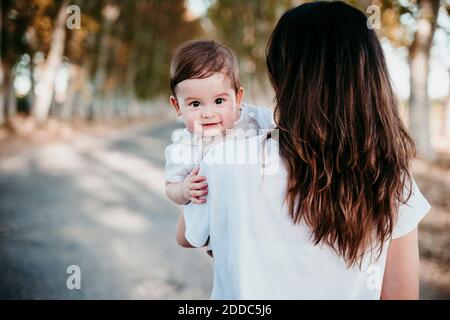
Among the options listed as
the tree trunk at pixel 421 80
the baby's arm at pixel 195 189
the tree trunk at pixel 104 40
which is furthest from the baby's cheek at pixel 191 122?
the tree trunk at pixel 104 40

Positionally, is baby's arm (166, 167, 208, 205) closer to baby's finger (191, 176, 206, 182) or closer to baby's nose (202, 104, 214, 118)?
baby's finger (191, 176, 206, 182)

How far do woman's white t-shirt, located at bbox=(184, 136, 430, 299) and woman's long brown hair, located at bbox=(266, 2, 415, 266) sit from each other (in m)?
0.04

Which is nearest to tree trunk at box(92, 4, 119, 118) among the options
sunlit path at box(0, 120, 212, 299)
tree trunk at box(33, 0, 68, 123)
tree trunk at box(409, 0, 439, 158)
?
tree trunk at box(33, 0, 68, 123)

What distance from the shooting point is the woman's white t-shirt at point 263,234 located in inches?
50.8

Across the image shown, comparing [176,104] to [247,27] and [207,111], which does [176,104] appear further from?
[247,27]

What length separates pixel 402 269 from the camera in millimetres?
1463

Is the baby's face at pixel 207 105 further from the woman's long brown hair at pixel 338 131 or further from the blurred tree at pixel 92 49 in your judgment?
the blurred tree at pixel 92 49

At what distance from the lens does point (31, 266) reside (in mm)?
4242

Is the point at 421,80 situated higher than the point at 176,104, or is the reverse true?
the point at 421,80

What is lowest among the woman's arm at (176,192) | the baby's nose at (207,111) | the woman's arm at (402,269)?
the woman's arm at (402,269)

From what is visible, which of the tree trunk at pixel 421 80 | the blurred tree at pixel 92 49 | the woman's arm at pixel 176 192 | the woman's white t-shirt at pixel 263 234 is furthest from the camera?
the blurred tree at pixel 92 49

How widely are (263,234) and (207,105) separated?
734mm

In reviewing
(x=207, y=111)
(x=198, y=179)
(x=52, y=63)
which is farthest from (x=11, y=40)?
(x=198, y=179)
